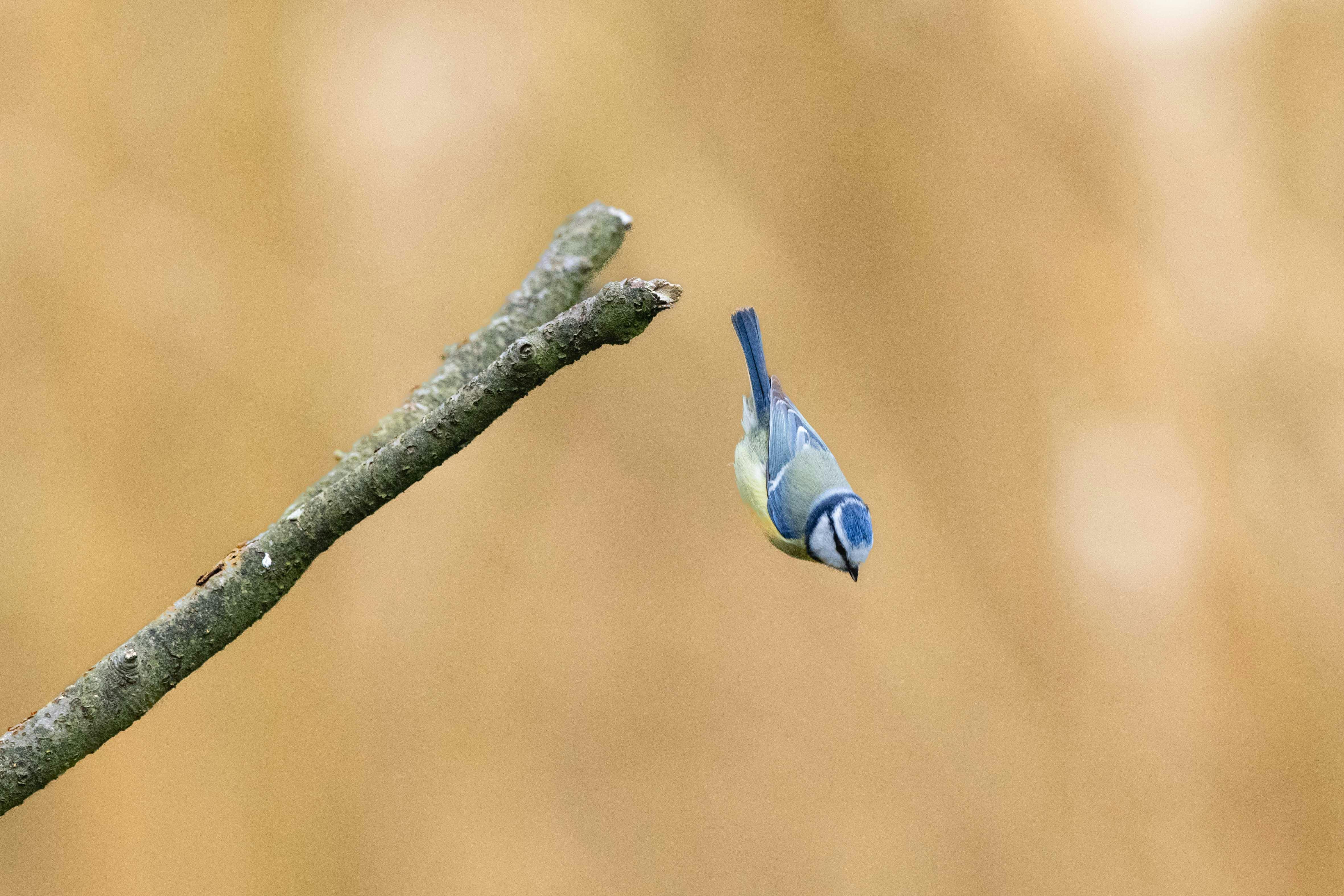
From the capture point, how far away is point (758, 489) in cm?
112

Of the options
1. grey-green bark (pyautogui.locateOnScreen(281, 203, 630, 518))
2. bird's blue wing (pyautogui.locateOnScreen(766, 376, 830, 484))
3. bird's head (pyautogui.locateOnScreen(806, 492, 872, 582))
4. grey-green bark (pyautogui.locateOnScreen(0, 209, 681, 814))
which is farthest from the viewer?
bird's blue wing (pyautogui.locateOnScreen(766, 376, 830, 484))

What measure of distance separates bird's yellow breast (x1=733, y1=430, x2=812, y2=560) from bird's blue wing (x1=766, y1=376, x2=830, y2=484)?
0.02 meters

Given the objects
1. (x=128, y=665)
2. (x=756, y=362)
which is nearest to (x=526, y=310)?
(x=756, y=362)

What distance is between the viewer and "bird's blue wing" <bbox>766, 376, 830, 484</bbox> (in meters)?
1.10

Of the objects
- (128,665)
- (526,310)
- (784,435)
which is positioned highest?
(784,435)

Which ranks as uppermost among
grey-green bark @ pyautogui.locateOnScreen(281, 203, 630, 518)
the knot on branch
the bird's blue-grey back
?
the bird's blue-grey back

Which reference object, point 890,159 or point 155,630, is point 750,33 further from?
point 155,630

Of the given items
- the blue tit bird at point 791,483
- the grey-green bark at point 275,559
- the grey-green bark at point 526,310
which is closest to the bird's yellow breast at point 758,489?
the blue tit bird at point 791,483

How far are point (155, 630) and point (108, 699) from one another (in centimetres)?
4

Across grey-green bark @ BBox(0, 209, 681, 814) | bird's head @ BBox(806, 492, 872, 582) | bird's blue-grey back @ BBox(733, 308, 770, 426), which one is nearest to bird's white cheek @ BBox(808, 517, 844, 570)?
bird's head @ BBox(806, 492, 872, 582)

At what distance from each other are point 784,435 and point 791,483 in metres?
0.07

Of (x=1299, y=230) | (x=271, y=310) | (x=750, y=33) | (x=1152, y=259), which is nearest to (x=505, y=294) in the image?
(x=271, y=310)

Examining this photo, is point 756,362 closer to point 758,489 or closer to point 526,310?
point 758,489

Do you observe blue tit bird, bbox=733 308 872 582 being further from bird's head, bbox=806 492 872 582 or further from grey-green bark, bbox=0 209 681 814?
grey-green bark, bbox=0 209 681 814
